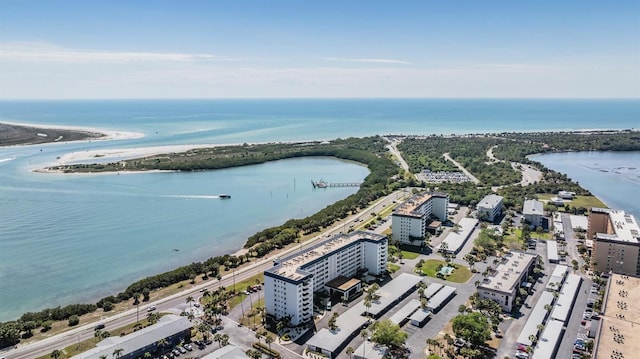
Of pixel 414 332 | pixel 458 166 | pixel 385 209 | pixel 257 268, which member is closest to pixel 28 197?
pixel 257 268

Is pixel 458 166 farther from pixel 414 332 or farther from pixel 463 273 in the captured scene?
pixel 414 332

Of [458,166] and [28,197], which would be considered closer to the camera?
[28,197]

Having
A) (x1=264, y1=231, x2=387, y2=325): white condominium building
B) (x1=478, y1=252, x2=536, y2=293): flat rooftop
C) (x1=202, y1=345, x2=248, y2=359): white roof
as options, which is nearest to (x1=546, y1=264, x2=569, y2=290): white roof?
(x1=478, y1=252, x2=536, y2=293): flat rooftop

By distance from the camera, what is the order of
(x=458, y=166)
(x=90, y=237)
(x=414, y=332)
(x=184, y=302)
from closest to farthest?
(x=414, y=332) → (x=184, y=302) → (x=90, y=237) → (x=458, y=166)

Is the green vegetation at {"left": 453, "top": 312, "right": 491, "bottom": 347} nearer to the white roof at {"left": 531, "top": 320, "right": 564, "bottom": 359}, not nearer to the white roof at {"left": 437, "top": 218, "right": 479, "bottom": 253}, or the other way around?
the white roof at {"left": 531, "top": 320, "right": 564, "bottom": 359}

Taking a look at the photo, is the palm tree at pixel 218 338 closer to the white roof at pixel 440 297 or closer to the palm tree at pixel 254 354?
the palm tree at pixel 254 354

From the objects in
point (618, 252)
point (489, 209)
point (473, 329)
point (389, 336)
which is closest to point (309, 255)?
point (389, 336)

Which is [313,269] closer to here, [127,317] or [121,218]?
[127,317]
